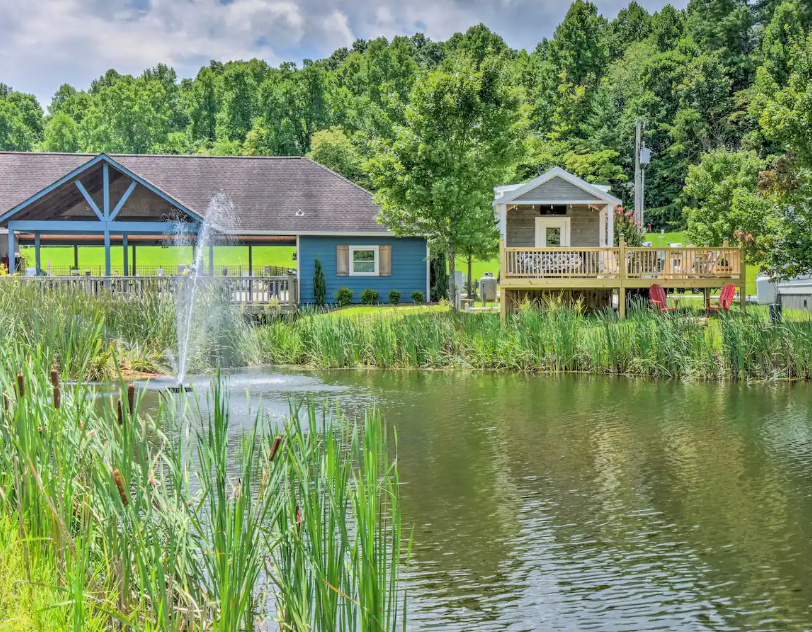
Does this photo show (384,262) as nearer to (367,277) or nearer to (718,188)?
(367,277)

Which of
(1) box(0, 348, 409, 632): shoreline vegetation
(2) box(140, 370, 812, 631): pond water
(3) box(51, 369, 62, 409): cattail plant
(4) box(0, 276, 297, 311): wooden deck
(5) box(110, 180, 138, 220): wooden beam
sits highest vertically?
(5) box(110, 180, 138, 220): wooden beam

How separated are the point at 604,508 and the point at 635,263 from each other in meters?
17.4

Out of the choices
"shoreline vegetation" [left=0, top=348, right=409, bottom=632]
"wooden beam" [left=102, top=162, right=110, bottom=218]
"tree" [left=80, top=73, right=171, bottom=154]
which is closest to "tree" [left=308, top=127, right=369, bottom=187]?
"wooden beam" [left=102, top=162, right=110, bottom=218]

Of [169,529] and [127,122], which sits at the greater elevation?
[127,122]

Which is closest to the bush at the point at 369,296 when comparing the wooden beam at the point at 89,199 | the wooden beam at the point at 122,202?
the wooden beam at the point at 122,202

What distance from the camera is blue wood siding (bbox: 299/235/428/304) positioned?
3294cm

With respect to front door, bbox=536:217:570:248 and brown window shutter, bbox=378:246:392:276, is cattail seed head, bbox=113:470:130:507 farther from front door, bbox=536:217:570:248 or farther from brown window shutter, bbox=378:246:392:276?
brown window shutter, bbox=378:246:392:276

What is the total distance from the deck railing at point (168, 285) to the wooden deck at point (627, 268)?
6688mm

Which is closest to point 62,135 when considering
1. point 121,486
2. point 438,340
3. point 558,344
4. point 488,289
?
point 488,289

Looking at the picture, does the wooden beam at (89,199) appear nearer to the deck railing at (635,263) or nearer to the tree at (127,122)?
the deck railing at (635,263)

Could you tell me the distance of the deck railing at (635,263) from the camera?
25.0 meters

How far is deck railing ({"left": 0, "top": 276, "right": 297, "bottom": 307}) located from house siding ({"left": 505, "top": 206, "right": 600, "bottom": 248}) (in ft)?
23.8

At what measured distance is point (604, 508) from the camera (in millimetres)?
8750

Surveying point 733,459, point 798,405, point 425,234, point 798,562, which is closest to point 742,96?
point 425,234
